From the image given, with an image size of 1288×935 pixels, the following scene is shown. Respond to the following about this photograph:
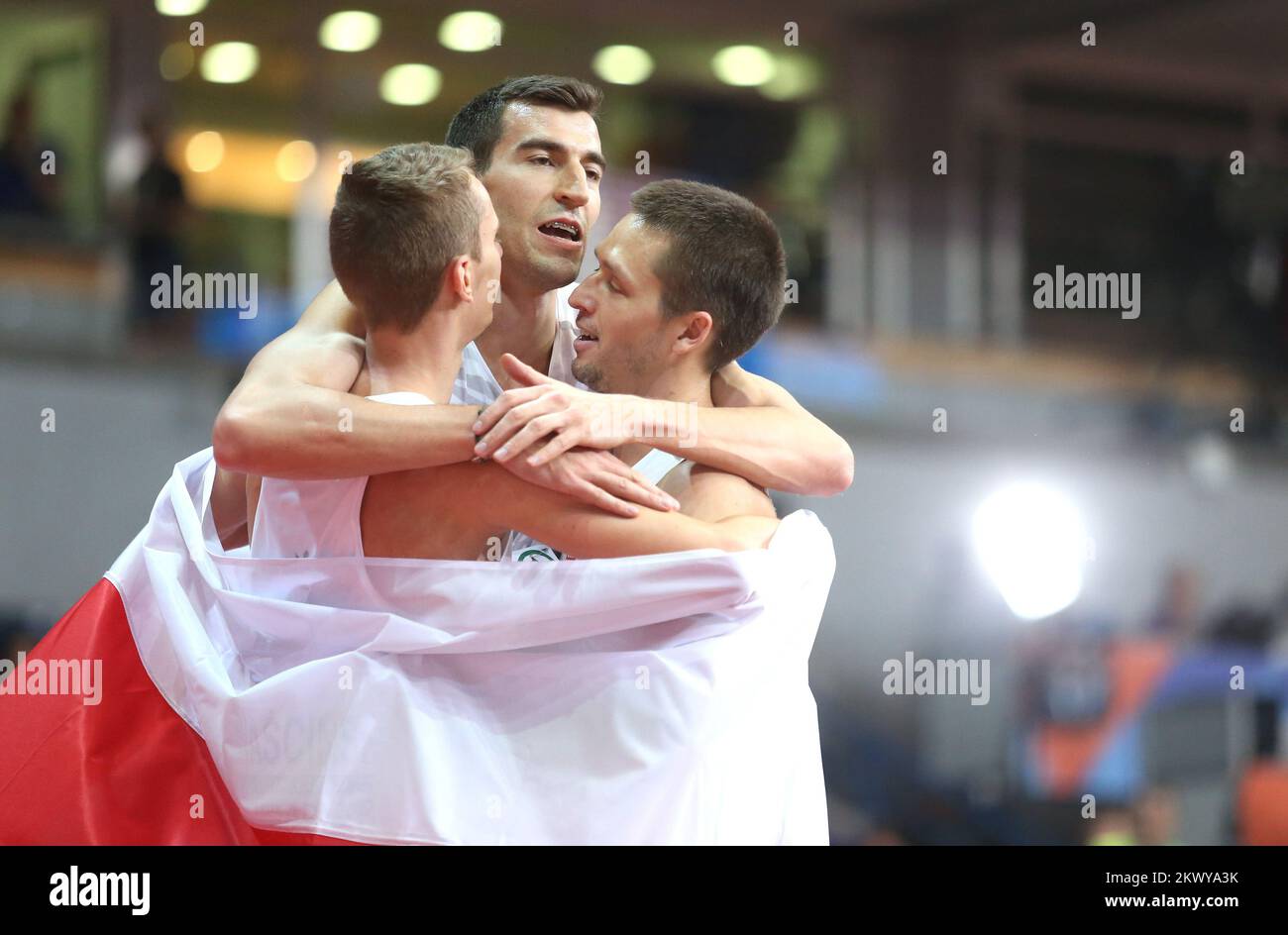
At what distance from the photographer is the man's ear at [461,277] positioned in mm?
2219

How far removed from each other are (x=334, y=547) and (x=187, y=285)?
5712mm

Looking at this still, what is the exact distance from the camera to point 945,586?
301 inches

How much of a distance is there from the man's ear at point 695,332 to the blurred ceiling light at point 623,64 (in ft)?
21.4

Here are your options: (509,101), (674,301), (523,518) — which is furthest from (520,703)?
(509,101)

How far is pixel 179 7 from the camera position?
7805 millimetres

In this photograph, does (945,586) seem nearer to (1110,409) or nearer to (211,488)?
(1110,409)

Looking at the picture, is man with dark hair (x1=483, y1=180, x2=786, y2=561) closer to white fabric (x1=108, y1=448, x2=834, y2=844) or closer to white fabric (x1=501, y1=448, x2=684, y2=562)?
white fabric (x1=501, y1=448, x2=684, y2=562)

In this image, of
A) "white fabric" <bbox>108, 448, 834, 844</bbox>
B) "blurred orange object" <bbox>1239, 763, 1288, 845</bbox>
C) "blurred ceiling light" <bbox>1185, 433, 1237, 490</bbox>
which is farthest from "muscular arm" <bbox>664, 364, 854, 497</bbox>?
"blurred ceiling light" <bbox>1185, 433, 1237, 490</bbox>

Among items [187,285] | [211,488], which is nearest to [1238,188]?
[187,285]

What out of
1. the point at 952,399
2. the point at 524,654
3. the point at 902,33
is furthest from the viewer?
the point at 902,33

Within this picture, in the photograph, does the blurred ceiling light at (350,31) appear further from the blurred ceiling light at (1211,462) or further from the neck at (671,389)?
the neck at (671,389)

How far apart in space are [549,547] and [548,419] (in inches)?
12.9

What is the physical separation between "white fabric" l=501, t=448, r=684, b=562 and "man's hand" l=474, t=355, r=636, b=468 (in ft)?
0.50

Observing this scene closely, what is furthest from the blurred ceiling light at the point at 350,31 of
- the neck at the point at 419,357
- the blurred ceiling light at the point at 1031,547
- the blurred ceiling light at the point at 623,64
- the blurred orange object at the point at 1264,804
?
the neck at the point at 419,357
